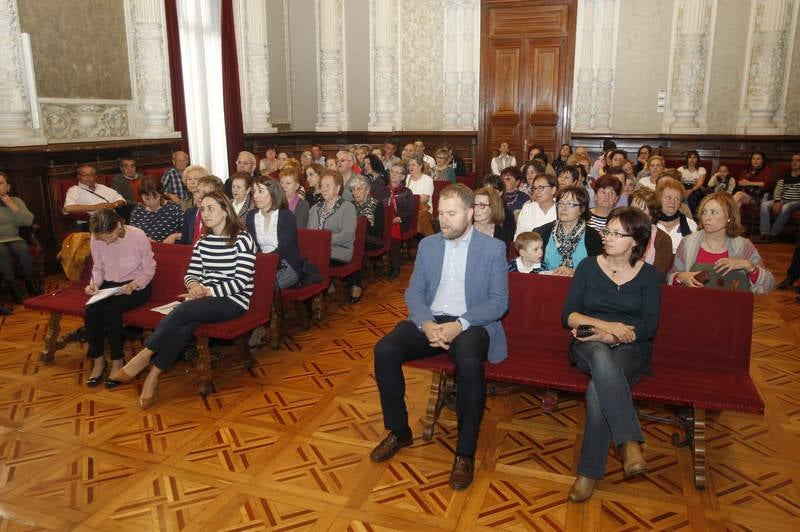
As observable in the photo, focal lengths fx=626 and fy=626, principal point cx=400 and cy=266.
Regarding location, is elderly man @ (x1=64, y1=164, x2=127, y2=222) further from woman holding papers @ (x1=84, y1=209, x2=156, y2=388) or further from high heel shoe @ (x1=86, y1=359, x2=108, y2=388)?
high heel shoe @ (x1=86, y1=359, x2=108, y2=388)

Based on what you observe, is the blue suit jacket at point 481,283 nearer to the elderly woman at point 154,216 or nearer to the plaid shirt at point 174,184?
the elderly woman at point 154,216

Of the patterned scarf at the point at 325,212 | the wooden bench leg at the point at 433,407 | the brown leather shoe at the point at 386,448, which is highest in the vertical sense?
the patterned scarf at the point at 325,212

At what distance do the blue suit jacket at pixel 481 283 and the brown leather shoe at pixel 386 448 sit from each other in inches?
24.7

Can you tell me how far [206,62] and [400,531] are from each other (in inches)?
369

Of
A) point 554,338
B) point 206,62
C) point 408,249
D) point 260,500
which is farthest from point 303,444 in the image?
point 206,62

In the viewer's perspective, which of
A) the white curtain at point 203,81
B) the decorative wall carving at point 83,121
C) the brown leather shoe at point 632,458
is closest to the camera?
the brown leather shoe at point 632,458

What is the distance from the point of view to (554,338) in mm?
3660

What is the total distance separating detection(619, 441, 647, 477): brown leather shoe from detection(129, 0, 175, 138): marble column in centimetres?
797

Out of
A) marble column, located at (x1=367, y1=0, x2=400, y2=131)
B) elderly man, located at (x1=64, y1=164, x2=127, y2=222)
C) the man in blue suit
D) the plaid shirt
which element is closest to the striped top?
the man in blue suit

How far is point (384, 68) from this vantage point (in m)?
12.6

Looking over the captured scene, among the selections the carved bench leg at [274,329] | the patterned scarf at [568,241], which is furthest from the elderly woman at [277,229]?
the patterned scarf at [568,241]

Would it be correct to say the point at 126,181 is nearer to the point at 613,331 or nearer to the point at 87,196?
the point at 87,196

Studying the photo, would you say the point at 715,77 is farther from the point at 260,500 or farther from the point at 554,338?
the point at 260,500

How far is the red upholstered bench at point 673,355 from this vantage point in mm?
3086
